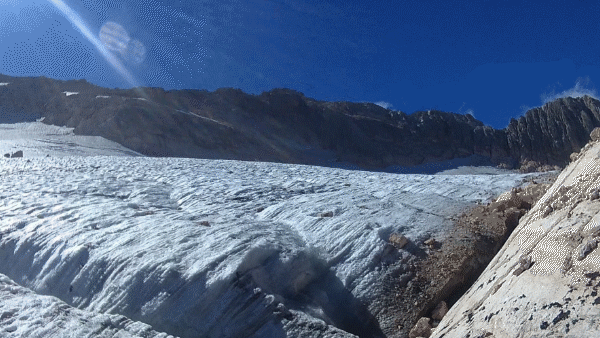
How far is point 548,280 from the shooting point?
151 inches

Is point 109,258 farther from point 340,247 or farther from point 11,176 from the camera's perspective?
point 11,176

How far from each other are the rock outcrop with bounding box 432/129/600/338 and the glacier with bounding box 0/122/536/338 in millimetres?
1590

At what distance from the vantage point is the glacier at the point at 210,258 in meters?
5.73

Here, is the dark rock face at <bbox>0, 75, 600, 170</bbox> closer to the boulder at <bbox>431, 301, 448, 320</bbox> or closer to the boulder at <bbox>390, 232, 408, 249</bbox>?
the boulder at <bbox>390, 232, 408, 249</bbox>

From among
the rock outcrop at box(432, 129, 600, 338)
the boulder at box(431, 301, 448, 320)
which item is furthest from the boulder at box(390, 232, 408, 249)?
the rock outcrop at box(432, 129, 600, 338)

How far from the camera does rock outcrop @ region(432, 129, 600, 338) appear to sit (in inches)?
135

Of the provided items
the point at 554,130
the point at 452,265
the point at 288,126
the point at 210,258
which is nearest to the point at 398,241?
the point at 452,265

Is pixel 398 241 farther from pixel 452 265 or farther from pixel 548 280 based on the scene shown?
pixel 548 280

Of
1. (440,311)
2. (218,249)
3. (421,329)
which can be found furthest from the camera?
(218,249)

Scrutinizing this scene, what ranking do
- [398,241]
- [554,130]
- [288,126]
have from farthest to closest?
1. [288,126]
2. [554,130]
3. [398,241]

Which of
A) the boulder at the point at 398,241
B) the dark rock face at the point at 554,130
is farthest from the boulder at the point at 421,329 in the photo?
the dark rock face at the point at 554,130

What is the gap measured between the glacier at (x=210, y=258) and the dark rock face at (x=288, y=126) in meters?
45.0

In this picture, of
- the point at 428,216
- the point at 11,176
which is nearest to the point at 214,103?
the point at 11,176

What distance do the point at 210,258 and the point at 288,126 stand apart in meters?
75.2
